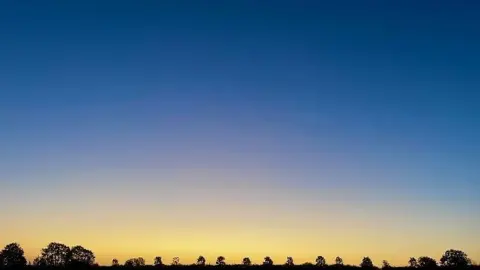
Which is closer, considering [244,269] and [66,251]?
[244,269]

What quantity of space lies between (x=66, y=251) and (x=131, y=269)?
440 feet

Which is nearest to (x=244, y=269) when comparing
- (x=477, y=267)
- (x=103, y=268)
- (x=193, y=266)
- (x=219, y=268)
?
(x=219, y=268)

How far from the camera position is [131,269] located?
67.2m

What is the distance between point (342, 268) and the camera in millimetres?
66750

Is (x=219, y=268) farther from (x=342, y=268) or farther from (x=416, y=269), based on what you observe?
(x=416, y=269)

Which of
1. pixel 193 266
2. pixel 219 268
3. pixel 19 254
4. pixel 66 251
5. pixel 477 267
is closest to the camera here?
pixel 477 267

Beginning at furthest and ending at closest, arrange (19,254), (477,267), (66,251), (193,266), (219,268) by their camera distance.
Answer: (66,251) → (19,254) → (193,266) → (219,268) → (477,267)

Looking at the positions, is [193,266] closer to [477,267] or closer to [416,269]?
[416,269]

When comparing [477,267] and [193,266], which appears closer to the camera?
[477,267]

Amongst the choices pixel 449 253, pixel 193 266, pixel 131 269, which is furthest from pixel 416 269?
pixel 449 253

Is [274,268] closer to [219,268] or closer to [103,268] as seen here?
[219,268]

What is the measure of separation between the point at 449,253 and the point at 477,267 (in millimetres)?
143420

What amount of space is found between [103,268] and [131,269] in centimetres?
413

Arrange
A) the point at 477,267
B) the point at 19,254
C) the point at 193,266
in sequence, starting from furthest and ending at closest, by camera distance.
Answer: the point at 19,254, the point at 193,266, the point at 477,267
